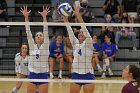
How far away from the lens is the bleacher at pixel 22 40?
47.1 feet

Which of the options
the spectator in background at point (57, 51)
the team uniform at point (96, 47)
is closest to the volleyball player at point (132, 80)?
the team uniform at point (96, 47)

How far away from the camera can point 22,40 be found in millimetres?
14648

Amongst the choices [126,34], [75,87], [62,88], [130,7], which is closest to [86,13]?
[126,34]

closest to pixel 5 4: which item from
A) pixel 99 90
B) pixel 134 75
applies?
pixel 99 90

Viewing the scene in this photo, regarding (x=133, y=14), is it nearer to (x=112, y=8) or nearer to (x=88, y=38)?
(x=112, y=8)

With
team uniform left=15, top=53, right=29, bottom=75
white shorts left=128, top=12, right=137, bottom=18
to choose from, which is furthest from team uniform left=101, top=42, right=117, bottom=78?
team uniform left=15, top=53, right=29, bottom=75

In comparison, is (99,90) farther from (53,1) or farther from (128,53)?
(53,1)

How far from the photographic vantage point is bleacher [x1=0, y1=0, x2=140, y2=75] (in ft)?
47.1

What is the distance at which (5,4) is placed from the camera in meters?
15.5

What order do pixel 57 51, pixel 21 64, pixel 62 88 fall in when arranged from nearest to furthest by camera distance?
1. pixel 21 64
2. pixel 62 88
3. pixel 57 51

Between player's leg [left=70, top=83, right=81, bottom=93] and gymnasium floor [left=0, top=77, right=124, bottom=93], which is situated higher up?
player's leg [left=70, top=83, right=81, bottom=93]

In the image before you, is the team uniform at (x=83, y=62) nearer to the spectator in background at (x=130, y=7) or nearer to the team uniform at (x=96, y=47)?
the team uniform at (x=96, y=47)

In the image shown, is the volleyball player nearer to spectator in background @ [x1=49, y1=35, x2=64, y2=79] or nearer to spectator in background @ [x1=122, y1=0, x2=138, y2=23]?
Answer: spectator in background @ [x1=49, y1=35, x2=64, y2=79]

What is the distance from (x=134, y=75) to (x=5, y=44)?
9860 millimetres
